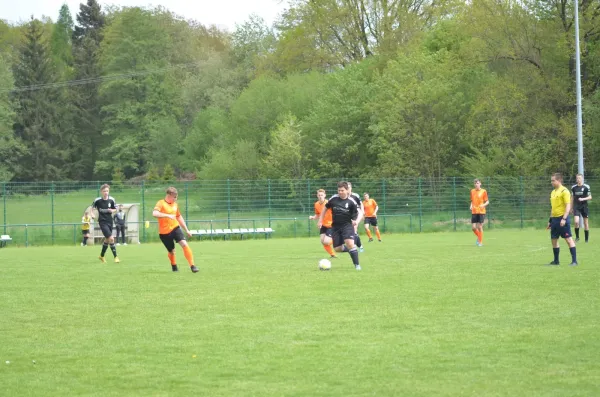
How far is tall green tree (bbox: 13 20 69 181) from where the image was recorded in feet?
255

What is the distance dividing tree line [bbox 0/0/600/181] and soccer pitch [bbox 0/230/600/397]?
31.6m

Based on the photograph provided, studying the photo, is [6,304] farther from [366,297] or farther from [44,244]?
[44,244]

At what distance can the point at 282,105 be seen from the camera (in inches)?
2328

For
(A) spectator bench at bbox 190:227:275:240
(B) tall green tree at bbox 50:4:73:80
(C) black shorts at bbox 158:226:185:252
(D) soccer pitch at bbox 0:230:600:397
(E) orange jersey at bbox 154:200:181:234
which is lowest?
(A) spectator bench at bbox 190:227:275:240

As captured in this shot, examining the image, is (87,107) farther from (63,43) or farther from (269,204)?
(269,204)

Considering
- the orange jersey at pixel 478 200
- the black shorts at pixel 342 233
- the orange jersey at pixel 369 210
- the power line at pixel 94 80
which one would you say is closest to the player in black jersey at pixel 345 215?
the black shorts at pixel 342 233

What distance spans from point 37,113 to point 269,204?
4414 cm

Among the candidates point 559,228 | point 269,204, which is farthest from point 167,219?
point 269,204

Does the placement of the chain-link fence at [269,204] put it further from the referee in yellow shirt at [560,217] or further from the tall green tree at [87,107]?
the tall green tree at [87,107]

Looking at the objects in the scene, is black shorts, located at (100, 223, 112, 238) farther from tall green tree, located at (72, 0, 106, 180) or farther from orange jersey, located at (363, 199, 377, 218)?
tall green tree, located at (72, 0, 106, 180)

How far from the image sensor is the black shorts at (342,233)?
17.0m

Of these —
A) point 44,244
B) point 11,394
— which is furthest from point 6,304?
point 44,244

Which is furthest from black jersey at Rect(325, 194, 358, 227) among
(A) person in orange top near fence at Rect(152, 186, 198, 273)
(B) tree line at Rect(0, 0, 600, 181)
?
(B) tree line at Rect(0, 0, 600, 181)

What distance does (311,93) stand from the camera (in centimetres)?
5900
